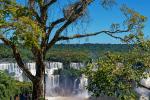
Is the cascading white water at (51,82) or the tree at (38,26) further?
the cascading white water at (51,82)

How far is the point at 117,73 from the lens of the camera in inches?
663

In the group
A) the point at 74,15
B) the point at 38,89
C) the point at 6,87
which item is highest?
the point at 74,15

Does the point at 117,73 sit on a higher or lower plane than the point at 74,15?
lower

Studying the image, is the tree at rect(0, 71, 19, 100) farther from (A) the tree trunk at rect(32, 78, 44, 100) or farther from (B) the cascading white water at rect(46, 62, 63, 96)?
(B) the cascading white water at rect(46, 62, 63, 96)

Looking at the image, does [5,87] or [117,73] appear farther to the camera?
[5,87]

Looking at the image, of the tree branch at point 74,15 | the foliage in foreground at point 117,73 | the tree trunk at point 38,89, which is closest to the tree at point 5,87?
the tree trunk at point 38,89

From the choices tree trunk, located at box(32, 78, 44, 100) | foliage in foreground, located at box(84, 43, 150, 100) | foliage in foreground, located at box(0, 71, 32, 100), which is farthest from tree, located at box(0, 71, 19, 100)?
foliage in foreground, located at box(84, 43, 150, 100)

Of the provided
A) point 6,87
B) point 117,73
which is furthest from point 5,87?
point 117,73

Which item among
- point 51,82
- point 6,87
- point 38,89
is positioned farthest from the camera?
point 51,82

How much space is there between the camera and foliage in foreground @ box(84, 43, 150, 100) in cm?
1662

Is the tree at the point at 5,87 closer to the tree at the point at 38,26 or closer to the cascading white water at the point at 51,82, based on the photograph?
the tree at the point at 38,26

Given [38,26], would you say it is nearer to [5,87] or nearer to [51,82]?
[5,87]

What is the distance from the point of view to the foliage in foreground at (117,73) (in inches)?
655

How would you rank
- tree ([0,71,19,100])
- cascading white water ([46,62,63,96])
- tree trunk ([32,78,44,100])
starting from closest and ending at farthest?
1. tree trunk ([32,78,44,100])
2. tree ([0,71,19,100])
3. cascading white water ([46,62,63,96])
